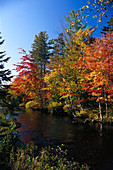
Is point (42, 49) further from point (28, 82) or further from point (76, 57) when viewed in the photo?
point (76, 57)

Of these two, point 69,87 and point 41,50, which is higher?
point 41,50

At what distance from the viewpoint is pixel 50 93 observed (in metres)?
19.0

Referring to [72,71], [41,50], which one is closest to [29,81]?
[72,71]

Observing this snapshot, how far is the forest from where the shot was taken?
453 centimetres

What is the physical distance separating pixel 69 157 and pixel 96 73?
7.50 meters

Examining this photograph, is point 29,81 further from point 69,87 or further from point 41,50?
point 41,50

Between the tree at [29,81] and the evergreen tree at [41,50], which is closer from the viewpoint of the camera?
the tree at [29,81]

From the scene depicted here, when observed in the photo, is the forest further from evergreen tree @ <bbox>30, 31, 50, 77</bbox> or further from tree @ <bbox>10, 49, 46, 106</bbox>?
evergreen tree @ <bbox>30, 31, 50, 77</bbox>

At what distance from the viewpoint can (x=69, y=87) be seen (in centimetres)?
1402

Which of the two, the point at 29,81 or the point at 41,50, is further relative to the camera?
the point at 41,50

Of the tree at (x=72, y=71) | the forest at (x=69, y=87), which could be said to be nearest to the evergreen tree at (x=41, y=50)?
the forest at (x=69, y=87)

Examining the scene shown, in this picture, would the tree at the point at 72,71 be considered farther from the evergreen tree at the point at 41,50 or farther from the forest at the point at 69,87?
the evergreen tree at the point at 41,50

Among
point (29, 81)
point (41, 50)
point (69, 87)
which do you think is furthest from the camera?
point (41, 50)

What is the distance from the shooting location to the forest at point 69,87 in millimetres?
4533
